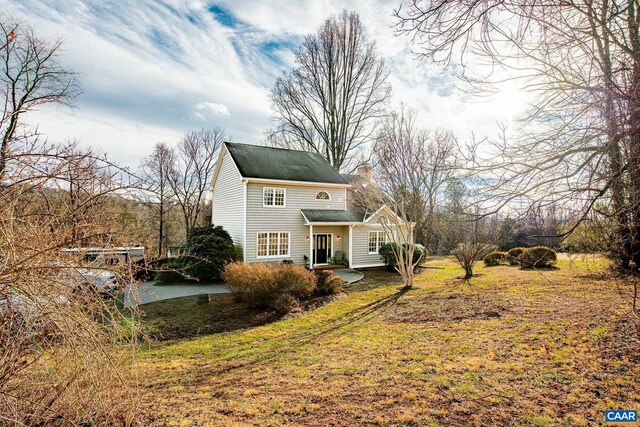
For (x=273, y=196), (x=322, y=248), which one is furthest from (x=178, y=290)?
(x=322, y=248)

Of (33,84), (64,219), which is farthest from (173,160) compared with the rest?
(64,219)

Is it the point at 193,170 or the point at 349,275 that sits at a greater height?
the point at 193,170

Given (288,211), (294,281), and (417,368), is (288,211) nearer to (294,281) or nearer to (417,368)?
(294,281)

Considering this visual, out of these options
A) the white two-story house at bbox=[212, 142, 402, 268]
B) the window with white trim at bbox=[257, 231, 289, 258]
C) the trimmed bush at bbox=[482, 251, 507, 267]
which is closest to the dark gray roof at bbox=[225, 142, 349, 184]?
the white two-story house at bbox=[212, 142, 402, 268]

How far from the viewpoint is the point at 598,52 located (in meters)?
3.70

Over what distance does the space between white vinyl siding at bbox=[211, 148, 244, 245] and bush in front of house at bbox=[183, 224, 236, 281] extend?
37.7 inches

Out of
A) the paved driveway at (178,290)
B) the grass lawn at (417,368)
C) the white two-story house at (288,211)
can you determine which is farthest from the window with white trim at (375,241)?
the grass lawn at (417,368)

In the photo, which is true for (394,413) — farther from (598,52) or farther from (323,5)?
(323,5)

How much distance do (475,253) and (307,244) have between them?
8.71m

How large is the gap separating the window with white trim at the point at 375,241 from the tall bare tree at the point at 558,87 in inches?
591

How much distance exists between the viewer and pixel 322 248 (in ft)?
60.5

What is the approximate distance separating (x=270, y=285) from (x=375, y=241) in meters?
10.9

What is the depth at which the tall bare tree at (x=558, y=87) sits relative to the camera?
3.42m

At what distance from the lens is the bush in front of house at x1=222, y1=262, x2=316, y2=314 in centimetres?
967
